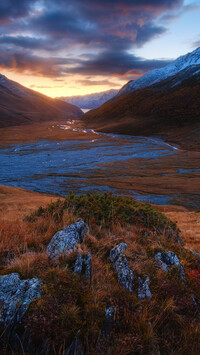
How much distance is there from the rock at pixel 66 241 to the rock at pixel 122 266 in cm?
97

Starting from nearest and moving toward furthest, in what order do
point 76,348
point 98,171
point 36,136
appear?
point 76,348 < point 98,171 < point 36,136

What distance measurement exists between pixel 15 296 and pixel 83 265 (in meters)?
1.39

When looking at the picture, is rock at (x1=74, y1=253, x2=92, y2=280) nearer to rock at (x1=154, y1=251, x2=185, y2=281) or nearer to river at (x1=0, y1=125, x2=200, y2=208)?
rock at (x1=154, y1=251, x2=185, y2=281)

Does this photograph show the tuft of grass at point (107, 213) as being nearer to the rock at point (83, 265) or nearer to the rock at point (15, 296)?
the rock at point (83, 265)

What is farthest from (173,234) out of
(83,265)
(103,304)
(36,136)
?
(36,136)

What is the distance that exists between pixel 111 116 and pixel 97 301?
193 meters

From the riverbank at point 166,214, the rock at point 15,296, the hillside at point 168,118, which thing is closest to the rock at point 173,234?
the riverbank at point 166,214

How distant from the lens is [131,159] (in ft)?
213

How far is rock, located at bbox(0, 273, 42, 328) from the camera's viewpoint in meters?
3.16

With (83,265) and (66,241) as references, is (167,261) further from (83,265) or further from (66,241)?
(66,241)

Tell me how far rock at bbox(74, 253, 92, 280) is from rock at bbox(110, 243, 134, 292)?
2.10 feet

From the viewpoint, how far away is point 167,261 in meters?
5.20

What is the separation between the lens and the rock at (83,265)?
4.20 meters

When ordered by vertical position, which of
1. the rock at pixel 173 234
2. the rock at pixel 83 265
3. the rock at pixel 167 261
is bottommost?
the rock at pixel 173 234
